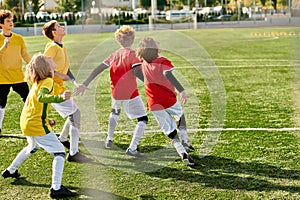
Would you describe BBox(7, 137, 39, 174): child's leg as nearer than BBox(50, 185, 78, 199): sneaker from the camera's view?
No

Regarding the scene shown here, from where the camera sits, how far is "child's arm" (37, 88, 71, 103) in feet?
14.2

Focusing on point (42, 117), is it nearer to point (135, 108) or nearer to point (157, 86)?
point (157, 86)

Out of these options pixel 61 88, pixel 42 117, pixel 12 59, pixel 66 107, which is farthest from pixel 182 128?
pixel 12 59

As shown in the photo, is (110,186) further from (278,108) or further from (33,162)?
(278,108)

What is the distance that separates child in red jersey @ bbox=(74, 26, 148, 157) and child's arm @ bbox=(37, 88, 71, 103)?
1.21m

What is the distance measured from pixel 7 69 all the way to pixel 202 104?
372cm

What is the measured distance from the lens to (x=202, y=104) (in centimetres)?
918

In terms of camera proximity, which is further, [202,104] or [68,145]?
[202,104]

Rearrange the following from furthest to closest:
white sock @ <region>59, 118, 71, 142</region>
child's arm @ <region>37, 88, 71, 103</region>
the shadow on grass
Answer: white sock @ <region>59, 118, 71, 142</region>, the shadow on grass, child's arm @ <region>37, 88, 71, 103</region>

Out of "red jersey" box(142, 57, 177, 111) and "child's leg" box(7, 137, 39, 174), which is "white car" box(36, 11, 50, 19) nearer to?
"red jersey" box(142, 57, 177, 111)

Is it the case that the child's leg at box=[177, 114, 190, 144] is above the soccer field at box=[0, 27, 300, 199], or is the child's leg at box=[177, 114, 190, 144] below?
above

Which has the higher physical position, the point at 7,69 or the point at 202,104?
the point at 7,69

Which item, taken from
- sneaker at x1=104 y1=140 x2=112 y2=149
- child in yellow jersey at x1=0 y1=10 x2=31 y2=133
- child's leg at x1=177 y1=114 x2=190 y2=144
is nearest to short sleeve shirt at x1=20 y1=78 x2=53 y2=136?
sneaker at x1=104 y1=140 x2=112 y2=149

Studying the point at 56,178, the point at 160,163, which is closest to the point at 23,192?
the point at 56,178
